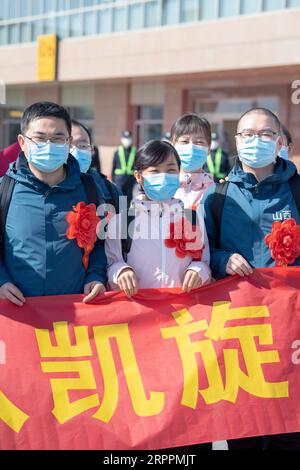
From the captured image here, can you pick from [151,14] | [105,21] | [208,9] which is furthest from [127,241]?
[105,21]

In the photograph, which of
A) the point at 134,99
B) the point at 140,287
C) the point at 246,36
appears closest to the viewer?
Answer: the point at 140,287

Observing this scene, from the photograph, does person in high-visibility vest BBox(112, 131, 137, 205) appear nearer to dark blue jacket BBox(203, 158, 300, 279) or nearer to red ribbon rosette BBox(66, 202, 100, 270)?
dark blue jacket BBox(203, 158, 300, 279)

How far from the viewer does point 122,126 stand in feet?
62.5

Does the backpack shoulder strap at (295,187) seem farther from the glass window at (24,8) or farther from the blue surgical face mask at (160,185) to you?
the glass window at (24,8)

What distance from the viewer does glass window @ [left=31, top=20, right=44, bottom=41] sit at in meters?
20.6

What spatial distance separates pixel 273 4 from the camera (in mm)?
14961

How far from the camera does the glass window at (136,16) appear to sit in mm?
17750

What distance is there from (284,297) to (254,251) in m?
0.28

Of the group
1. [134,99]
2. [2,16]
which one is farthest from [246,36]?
[2,16]

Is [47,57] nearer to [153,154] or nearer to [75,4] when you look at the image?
[75,4]

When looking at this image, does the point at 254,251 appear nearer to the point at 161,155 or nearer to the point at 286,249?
the point at 286,249

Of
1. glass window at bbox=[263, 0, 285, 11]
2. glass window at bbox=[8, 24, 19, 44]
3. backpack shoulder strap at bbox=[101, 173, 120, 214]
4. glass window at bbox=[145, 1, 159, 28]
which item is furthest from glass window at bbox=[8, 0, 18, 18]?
backpack shoulder strap at bbox=[101, 173, 120, 214]

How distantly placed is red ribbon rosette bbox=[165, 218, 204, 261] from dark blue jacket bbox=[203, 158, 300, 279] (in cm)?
11

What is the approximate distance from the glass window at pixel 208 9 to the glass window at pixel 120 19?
2650 millimetres
